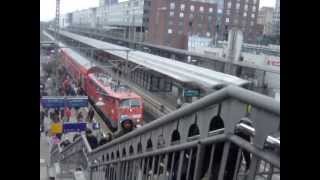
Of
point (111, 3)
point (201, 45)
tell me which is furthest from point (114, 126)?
point (111, 3)

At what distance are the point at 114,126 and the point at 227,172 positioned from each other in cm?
549

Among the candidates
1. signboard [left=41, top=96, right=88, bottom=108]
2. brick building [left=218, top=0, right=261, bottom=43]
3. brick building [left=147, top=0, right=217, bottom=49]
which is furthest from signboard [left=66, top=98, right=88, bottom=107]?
brick building [left=147, top=0, right=217, bottom=49]

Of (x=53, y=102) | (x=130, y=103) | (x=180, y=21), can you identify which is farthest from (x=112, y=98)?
(x=180, y=21)

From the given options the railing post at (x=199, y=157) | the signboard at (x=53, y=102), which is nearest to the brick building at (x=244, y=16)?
the signboard at (x=53, y=102)

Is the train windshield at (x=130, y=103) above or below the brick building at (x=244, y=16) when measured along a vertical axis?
below

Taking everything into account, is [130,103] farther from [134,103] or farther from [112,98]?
[112,98]

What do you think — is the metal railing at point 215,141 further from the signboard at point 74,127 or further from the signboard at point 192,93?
the signboard at point 192,93

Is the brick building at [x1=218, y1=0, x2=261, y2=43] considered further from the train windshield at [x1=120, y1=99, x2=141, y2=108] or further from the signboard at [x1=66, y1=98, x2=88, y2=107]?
the signboard at [x1=66, y1=98, x2=88, y2=107]

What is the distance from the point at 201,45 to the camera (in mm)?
8477

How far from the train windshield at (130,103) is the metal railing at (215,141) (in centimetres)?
450

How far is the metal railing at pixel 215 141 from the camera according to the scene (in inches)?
23.5

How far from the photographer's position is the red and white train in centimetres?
603
